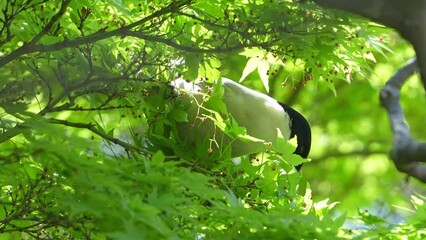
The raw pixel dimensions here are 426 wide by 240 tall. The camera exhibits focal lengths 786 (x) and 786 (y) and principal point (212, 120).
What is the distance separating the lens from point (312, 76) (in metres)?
2.15

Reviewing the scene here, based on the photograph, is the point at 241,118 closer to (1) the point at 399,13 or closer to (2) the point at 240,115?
(2) the point at 240,115

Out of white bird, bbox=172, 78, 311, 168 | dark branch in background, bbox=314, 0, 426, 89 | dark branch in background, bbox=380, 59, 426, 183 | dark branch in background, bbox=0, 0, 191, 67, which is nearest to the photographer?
dark branch in background, bbox=314, 0, 426, 89

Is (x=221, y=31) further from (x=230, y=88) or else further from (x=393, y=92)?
(x=393, y=92)

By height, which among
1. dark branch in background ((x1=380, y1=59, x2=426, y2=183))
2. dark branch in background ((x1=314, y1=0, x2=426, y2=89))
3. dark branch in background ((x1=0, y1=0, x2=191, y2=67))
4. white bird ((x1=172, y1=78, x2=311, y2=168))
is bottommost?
white bird ((x1=172, y1=78, x2=311, y2=168))

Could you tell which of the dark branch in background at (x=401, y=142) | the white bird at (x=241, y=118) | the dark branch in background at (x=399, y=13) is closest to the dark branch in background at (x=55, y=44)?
the white bird at (x=241, y=118)

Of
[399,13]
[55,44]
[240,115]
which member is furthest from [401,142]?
[240,115]

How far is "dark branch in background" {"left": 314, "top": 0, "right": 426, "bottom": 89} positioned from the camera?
73cm

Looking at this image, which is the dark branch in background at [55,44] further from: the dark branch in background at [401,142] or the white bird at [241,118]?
the dark branch in background at [401,142]

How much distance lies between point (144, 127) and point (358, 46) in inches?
28.5

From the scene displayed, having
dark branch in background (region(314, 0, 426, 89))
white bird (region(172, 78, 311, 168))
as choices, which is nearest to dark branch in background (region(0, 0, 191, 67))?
white bird (region(172, 78, 311, 168))

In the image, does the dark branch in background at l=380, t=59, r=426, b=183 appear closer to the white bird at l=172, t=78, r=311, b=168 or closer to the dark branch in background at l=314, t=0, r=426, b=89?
Result: the dark branch in background at l=314, t=0, r=426, b=89

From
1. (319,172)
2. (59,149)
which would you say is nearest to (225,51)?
(59,149)

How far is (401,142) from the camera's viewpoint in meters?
0.96

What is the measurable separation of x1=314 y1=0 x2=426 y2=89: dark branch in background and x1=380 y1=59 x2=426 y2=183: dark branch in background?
0.19 meters
